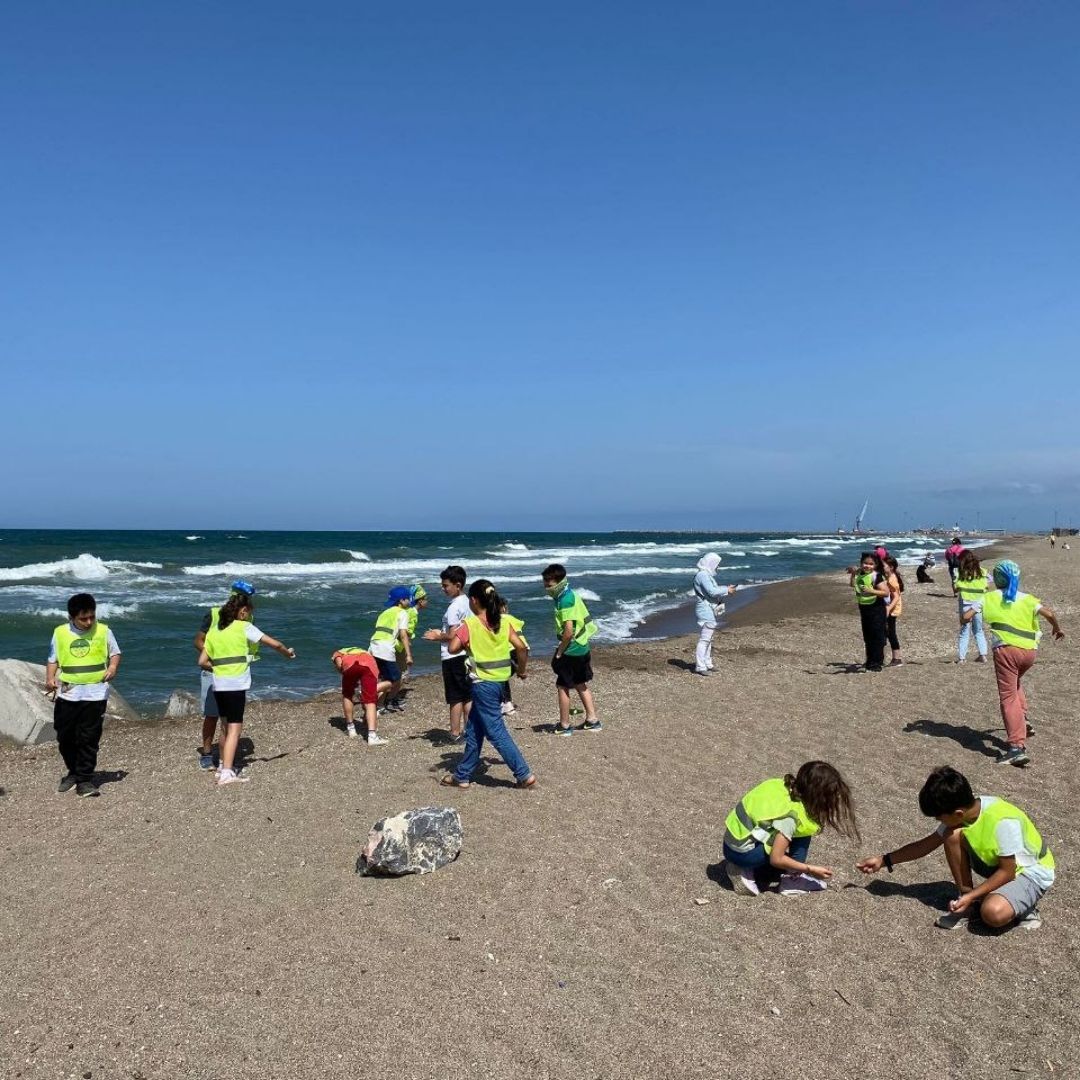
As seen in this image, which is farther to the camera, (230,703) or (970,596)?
(970,596)

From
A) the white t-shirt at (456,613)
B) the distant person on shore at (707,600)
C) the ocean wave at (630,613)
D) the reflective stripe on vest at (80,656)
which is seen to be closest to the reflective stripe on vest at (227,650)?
the reflective stripe on vest at (80,656)

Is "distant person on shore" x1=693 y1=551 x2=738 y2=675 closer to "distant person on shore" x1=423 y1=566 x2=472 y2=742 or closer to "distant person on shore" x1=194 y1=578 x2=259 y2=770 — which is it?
"distant person on shore" x1=423 y1=566 x2=472 y2=742

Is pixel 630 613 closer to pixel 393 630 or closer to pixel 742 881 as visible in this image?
pixel 393 630

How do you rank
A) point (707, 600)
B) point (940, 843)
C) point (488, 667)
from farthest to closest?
point (707, 600)
point (488, 667)
point (940, 843)

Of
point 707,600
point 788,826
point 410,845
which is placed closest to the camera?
point 788,826

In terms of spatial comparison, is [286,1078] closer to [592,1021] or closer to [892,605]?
[592,1021]

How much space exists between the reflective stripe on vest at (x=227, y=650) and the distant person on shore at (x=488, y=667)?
6.72 ft

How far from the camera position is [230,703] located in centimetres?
795

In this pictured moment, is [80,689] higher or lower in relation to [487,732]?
higher

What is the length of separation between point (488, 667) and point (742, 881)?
279 cm

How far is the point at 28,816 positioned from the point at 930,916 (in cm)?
704

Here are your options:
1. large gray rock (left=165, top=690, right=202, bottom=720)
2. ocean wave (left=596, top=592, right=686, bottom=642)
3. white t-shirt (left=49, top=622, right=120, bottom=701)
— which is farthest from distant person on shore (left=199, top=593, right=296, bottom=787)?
ocean wave (left=596, top=592, right=686, bottom=642)

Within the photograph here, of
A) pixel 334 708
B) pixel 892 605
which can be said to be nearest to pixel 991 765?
pixel 892 605

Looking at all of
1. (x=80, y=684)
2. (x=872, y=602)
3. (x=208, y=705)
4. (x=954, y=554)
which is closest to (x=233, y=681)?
(x=208, y=705)
